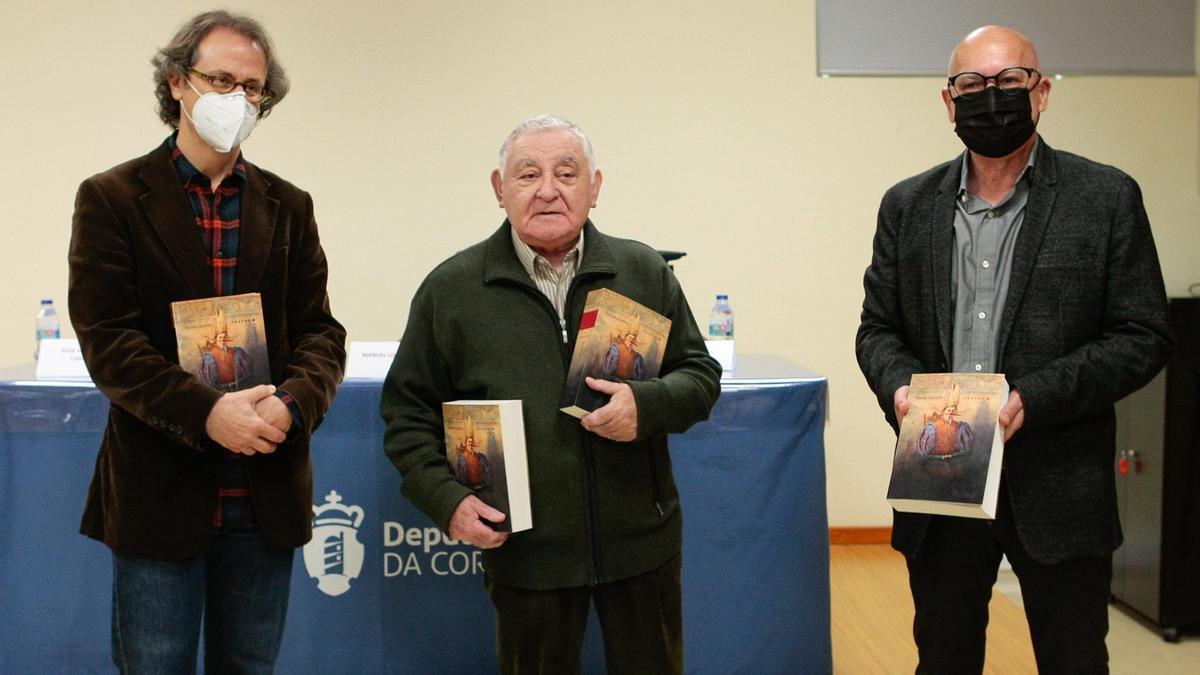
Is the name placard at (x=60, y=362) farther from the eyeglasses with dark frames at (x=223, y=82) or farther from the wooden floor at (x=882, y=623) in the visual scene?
the wooden floor at (x=882, y=623)

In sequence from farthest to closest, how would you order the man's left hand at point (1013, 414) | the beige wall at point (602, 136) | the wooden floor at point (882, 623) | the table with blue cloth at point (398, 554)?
1. the beige wall at point (602, 136)
2. the wooden floor at point (882, 623)
3. the table with blue cloth at point (398, 554)
4. the man's left hand at point (1013, 414)

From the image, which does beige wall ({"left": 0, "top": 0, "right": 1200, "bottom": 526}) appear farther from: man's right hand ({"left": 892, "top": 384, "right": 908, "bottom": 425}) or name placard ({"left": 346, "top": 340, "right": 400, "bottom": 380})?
man's right hand ({"left": 892, "top": 384, "right": 908, "bottom": 425})

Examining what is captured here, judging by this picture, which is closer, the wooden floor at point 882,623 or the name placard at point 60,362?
the name placard at point 60,362

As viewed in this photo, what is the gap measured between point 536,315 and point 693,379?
35 centimetres

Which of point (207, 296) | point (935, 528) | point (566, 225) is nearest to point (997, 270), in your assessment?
point (935, 528)

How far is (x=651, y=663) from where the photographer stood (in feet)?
6.73

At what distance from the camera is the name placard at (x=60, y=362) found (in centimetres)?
315

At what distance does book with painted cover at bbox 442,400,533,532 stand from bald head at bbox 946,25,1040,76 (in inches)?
44.5

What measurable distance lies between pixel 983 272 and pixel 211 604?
1.63 m

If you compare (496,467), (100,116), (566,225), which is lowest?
(496,467)

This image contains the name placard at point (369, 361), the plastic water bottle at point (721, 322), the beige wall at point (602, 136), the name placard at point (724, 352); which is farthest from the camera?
the beige wall at point (602, 136)

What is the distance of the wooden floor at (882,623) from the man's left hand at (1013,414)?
5.96ft

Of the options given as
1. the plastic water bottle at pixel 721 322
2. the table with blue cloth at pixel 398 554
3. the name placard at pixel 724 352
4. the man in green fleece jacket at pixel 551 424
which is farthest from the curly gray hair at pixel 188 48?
the plastic water bottle at pixel 721 322

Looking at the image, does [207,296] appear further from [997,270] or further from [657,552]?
[997,270]
